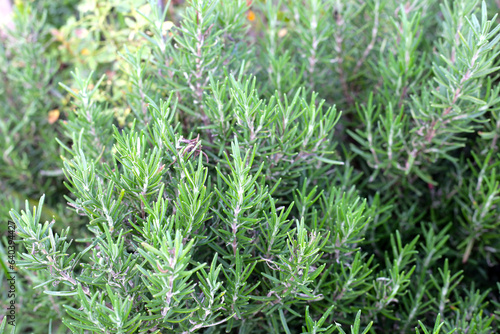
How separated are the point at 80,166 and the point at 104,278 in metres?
0.30

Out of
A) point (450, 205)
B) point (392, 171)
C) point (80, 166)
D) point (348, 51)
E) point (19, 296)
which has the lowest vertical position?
point (19, 296)

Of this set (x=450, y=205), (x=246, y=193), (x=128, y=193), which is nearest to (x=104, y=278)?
(x=128, y=193)

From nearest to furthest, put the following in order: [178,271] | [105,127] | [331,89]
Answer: [178,271] → [105,127] → [331,89]

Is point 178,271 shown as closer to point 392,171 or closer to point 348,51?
point 392,171

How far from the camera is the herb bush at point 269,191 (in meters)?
0.99

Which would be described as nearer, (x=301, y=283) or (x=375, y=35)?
(x=301, y=283)

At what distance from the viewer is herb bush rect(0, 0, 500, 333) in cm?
99

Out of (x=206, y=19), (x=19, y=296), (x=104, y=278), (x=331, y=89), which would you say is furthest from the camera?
(x=331, y=89)

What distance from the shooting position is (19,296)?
1650 mm

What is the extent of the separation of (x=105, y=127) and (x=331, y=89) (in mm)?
990

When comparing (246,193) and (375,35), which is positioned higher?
(375,35)

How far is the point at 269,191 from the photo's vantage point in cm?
123

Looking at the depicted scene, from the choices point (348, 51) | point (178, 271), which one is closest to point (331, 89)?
point (348, 51)

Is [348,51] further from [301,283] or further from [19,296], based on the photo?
[19,296]
